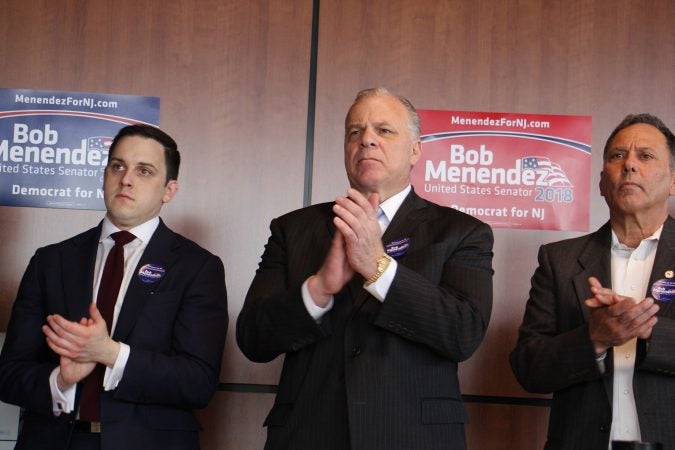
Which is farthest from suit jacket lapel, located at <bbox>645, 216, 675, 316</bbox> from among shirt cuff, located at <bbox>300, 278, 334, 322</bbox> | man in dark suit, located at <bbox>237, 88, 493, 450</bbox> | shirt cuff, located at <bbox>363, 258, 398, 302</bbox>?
shirt cuff, located at <bbox>300, 278, 334, 322</bbox>

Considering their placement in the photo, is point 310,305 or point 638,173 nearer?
point 310,305

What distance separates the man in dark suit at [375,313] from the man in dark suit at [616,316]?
366 millimetres

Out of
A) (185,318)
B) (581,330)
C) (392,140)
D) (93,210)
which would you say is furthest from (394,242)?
(93,210)

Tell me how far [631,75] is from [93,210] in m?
2.64

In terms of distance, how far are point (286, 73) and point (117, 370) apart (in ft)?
6.07

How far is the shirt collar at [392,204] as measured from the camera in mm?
2635

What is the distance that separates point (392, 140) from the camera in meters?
2.67

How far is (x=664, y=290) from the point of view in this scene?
270cm

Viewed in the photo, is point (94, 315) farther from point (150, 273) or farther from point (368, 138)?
point (368, 138)

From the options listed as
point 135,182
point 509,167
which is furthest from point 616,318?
point 135,182

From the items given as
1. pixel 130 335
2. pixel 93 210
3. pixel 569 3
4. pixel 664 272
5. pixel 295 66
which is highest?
pixel 569 3

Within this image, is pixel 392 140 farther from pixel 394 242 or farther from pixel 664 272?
pixel 664 272

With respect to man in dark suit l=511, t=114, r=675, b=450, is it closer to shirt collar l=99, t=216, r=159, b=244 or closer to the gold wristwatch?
the gold wristwatch

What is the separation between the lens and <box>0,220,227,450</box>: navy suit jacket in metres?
2.71
